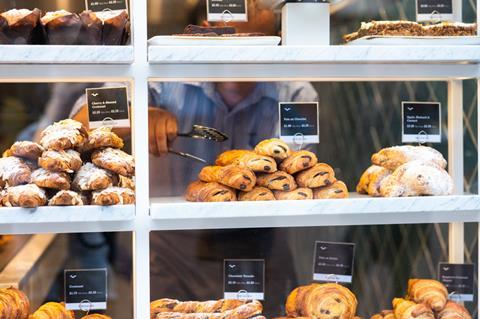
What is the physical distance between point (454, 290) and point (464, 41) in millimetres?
800

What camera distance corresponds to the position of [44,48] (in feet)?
6.11

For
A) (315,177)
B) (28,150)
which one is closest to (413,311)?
(315,177)

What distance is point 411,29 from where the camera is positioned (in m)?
2.07

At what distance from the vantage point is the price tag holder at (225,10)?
2.04 metres

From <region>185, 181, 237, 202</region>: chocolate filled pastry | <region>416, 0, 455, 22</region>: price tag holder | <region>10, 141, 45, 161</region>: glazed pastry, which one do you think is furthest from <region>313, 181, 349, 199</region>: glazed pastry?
<region>10, 141, 45, 161</region>: glazed pastry

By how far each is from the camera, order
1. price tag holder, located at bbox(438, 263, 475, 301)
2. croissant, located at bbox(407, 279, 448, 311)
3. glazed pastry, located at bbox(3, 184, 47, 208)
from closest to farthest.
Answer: glazed pastry, located at bbox(3, 184, 47, 208), croissant, located at bbox(407, 279, 448, 311), price tag holder, located at bbox(438, 263, 475, 301)

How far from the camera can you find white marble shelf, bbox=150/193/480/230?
1.94 meters

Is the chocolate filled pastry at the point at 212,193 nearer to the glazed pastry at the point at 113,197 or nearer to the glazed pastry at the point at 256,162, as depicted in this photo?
the glazed pastry at the point at 256,162

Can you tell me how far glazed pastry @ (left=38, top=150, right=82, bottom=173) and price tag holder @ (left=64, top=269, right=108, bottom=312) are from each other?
13.8 inches

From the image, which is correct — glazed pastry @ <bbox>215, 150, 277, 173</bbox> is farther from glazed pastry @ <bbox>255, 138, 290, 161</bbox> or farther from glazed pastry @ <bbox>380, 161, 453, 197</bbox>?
glazed pastry @ <bbox>380, 161, 453, 197</bbox>

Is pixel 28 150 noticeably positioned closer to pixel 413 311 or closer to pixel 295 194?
pixel 295 194

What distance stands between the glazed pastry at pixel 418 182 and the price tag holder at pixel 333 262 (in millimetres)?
253

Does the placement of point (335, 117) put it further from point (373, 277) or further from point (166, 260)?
point (166, 260)

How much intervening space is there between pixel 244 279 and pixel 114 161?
56cm
